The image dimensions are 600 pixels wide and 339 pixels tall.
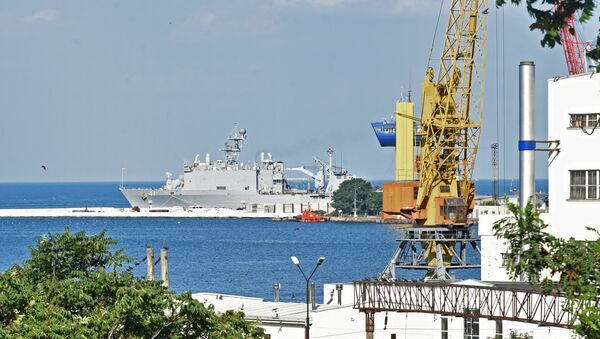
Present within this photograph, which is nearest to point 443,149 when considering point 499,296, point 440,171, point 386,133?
point 440,171

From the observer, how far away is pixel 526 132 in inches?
1567

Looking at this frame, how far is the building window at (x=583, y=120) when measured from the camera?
3762cm

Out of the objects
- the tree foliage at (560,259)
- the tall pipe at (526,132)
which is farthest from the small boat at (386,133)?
the tree foliage at (560,259)

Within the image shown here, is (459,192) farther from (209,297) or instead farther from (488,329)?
(488,329)

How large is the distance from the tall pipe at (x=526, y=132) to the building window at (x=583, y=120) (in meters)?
1.52

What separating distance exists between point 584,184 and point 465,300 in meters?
5.93

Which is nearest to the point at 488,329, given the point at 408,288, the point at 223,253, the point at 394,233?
the point at 408,288

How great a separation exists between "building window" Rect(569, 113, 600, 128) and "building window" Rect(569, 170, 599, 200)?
4.33 ft

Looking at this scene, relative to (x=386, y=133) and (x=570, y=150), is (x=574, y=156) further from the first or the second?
(x=386, y=133)

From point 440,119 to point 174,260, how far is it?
196ft

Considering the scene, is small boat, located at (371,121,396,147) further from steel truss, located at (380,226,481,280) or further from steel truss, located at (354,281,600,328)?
steel truss, located at (354,281,600,328)

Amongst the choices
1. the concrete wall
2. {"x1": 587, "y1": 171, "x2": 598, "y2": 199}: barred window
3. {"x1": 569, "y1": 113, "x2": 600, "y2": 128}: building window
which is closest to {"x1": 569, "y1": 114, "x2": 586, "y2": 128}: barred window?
{"x1": 569, "y1": 113, "x2": 600, "y2": 128}: building window

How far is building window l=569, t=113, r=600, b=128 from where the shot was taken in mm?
37619

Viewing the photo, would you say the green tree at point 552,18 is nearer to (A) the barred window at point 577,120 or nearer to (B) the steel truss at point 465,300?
(B) the steel truss at point 465,300
